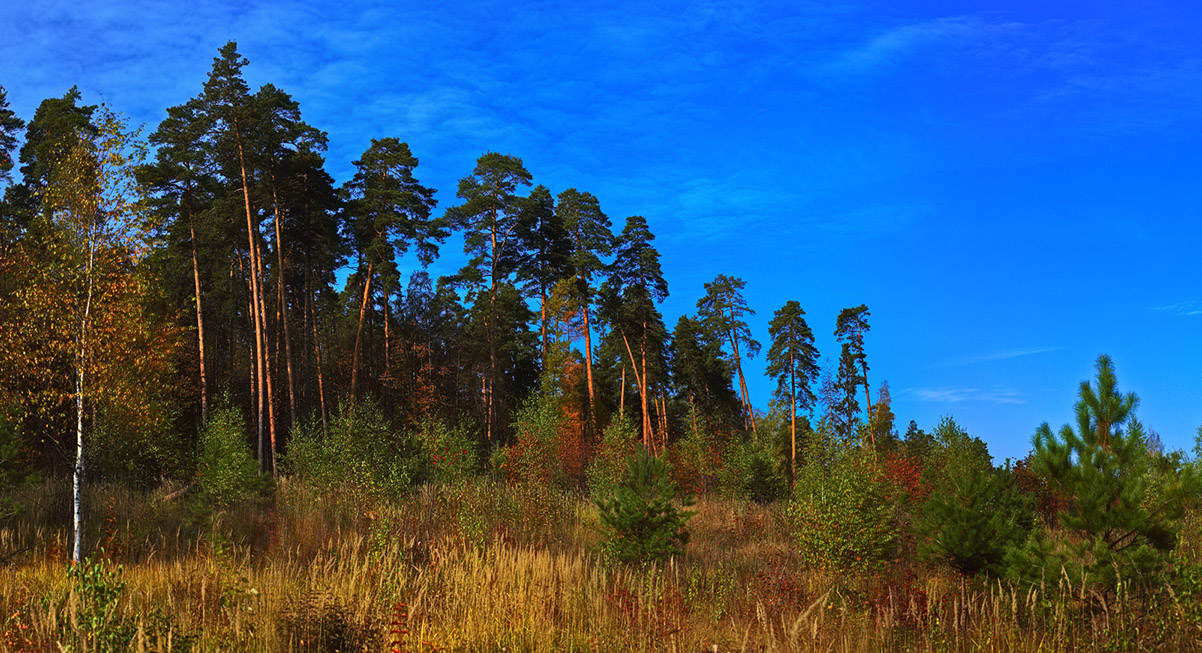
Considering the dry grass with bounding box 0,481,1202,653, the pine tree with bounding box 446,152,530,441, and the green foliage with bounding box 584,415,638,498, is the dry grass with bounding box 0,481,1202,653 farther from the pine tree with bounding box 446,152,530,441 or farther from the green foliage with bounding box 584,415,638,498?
the pine tree with bounding box 446,152,530,441

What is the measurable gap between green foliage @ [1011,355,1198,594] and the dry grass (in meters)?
0.36

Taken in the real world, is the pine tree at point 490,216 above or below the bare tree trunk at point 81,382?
above

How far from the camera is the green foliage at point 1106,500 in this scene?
8219mm

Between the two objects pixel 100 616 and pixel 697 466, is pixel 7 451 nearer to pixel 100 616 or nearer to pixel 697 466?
pixel 100 616

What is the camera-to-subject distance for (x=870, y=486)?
12359 millimetres

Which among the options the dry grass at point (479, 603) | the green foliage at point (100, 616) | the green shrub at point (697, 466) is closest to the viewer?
the green foliage at point (100, 616)

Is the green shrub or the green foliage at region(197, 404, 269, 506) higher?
the green foliage at region(197, 404, 269, 506)

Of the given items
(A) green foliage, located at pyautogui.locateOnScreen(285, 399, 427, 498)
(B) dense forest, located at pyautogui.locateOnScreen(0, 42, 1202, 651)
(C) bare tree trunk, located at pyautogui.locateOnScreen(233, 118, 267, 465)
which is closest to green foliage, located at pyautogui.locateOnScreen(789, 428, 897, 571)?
(B) dense forest, located at pyautogui.locateOnScreen(0, 42, 1202, 651)

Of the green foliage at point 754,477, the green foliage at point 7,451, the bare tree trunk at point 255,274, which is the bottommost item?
the green foliage at point 754,477

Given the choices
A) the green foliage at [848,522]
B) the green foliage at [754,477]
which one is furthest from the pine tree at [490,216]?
the green foliage at [848,522]

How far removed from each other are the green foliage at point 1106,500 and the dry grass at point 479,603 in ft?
1.19

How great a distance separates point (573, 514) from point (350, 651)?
40.2 feet

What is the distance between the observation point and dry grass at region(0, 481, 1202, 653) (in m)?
6.59

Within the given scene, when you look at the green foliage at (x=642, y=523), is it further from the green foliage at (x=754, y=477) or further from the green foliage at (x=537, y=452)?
the green foliage at (x=754, y=477)
